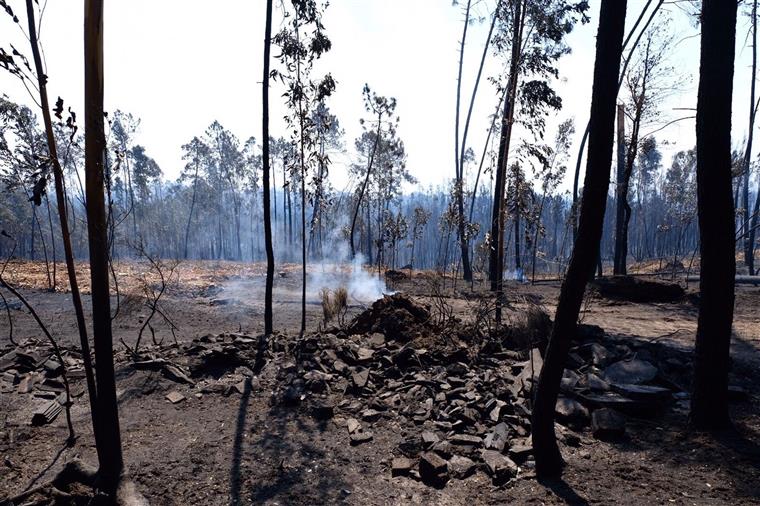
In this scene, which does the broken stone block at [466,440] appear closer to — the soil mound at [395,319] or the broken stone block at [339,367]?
the broken stone block at [339,367]

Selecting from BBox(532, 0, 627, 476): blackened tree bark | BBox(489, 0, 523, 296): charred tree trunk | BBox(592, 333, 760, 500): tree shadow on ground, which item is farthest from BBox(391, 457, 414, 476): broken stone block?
BBox(489, 0, 523, 296): charred tree trunk

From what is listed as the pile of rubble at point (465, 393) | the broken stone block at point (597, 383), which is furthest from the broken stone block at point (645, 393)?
the broken stone block at point (597, 383)

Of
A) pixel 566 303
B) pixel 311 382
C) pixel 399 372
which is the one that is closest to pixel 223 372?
pixel 311 382

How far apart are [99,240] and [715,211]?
5512 millimetres

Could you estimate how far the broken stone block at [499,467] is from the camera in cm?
379

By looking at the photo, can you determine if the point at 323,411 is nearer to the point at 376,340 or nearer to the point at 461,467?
the point at 461,467

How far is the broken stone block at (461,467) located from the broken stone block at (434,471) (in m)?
0.07

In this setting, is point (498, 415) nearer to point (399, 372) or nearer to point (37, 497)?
point (399, 372)

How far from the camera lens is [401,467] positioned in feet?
13.5

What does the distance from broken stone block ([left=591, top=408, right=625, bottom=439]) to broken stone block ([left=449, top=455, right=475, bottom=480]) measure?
4.81 feet

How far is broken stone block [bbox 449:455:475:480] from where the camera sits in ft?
13.0

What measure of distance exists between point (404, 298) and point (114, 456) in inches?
228

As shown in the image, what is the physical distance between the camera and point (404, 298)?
8.47 metres

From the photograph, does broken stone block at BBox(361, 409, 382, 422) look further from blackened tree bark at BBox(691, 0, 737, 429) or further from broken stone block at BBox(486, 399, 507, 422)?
blackened tree bark at BBox(691, 0, 737, 429)
